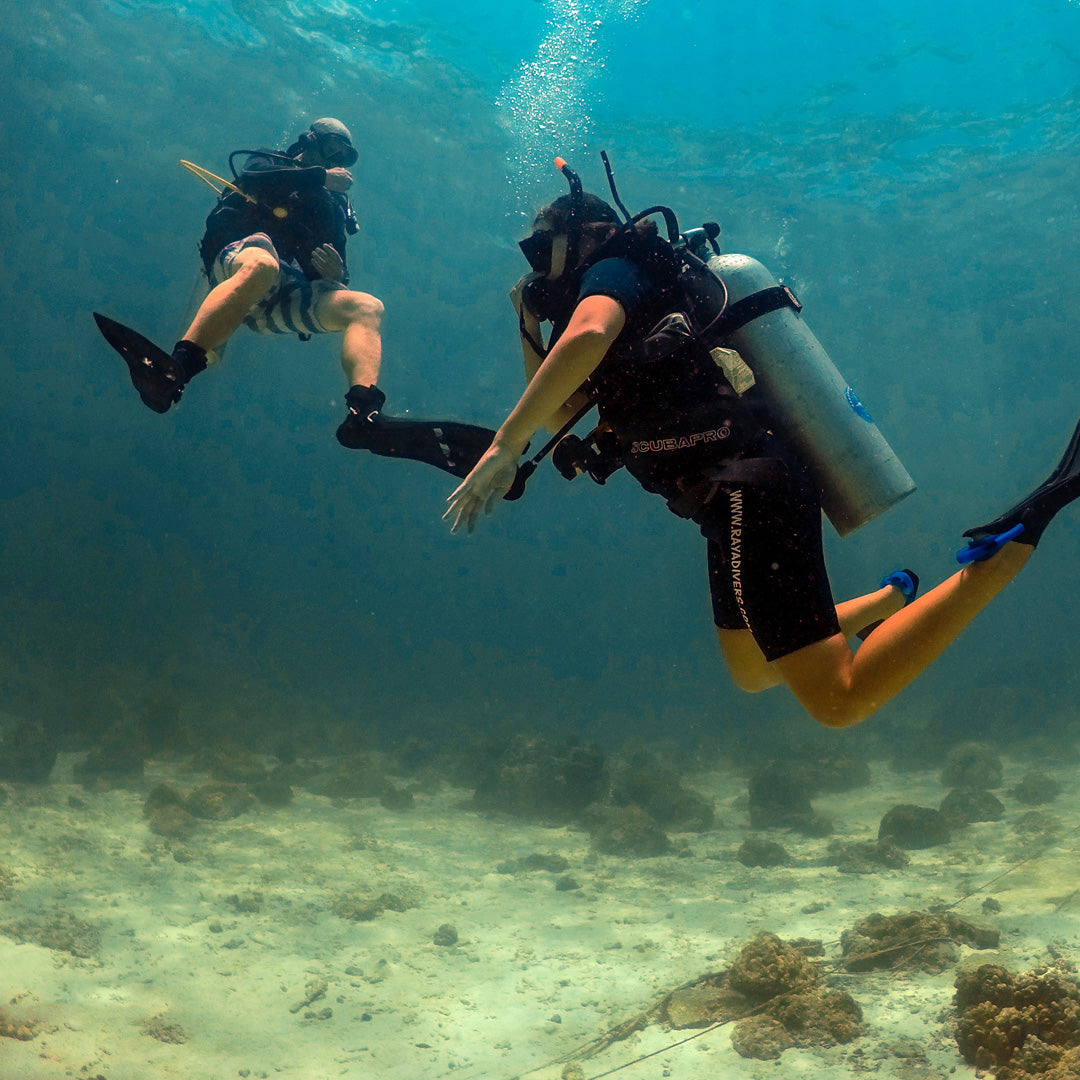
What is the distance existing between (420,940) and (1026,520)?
6868 mm

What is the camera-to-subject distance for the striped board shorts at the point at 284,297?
15.3 ft

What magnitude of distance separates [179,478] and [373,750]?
2100 inches

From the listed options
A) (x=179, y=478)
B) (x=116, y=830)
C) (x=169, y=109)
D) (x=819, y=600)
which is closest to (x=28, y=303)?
(x=169, y=109)

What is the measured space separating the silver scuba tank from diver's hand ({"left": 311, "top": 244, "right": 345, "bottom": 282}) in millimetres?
2983

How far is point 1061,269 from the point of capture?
99.6ft

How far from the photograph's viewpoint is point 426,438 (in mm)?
3807

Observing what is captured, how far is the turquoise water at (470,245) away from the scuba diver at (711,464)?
16813mm

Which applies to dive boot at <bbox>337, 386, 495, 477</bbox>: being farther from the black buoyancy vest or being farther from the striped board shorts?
the black buoyancy vest

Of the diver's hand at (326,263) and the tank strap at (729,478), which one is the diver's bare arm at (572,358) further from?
the diver's hand at (326,263)

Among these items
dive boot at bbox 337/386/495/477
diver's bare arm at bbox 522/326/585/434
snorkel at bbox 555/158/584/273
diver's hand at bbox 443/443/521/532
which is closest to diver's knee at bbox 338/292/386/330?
dive boot at bbox 337/386/495/477

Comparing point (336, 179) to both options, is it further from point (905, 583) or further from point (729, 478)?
point (905, 583)

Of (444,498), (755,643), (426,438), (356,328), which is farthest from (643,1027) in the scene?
(444,498)

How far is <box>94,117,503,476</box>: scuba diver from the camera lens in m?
3.79

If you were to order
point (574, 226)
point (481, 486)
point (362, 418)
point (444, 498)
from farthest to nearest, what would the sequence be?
point (444, 498) → point (362, 418) → point (574, 226) → point (481, 486)
